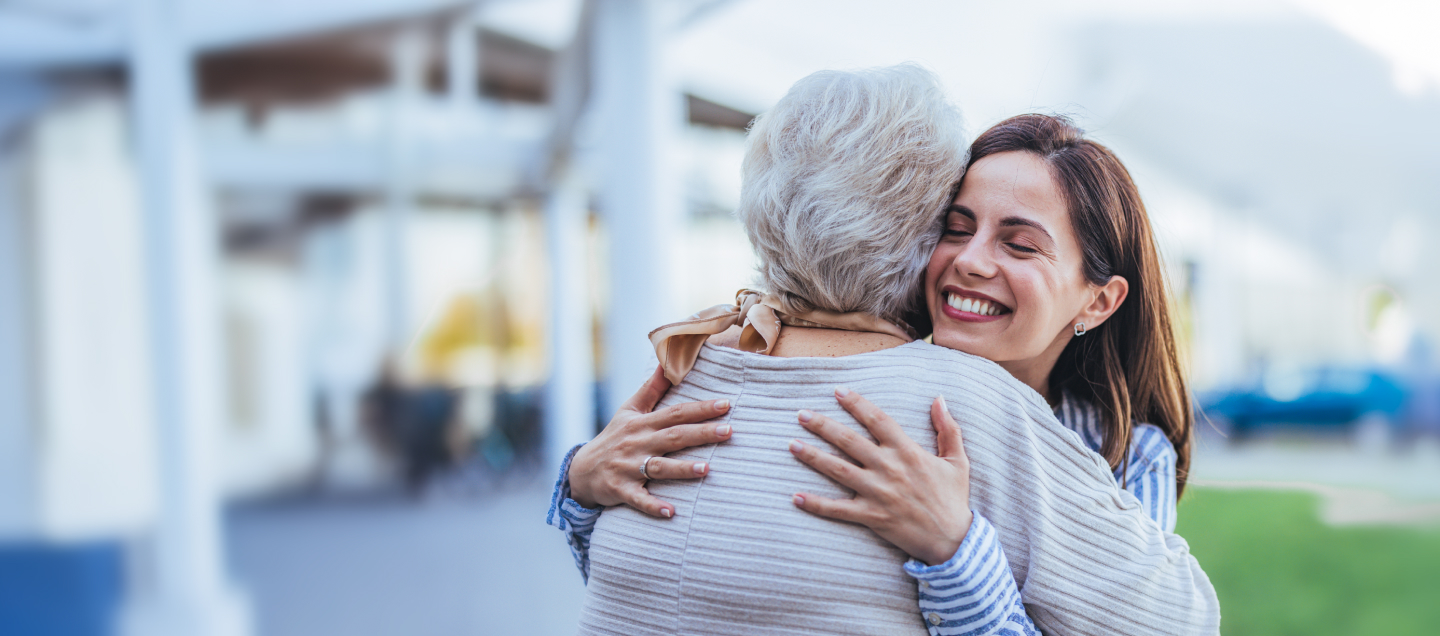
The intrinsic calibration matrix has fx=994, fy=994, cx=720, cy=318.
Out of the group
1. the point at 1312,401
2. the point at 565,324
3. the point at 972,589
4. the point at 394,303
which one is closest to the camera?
the point at 972,589

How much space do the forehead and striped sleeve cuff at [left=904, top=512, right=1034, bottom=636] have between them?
379 mm

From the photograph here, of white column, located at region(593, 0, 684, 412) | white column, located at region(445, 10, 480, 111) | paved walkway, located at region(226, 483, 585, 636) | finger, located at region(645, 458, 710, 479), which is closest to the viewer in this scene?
finger, located at region(645, 458, 710, 479)

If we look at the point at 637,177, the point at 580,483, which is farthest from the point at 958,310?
the point at 637,177

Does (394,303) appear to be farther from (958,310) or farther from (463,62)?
(958,310)

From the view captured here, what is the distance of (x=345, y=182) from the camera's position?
26.0 ft

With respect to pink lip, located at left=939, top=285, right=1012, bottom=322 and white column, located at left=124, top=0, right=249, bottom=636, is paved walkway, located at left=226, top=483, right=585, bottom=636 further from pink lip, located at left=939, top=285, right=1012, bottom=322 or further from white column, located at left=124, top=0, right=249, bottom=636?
pink lip, located at left=939, top=285, right=1012, bottom=322

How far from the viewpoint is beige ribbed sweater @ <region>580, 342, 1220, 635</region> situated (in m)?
1.00

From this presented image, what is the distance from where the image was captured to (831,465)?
1013 millimetres

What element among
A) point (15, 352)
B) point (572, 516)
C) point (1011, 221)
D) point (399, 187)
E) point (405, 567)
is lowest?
point (405, 567)

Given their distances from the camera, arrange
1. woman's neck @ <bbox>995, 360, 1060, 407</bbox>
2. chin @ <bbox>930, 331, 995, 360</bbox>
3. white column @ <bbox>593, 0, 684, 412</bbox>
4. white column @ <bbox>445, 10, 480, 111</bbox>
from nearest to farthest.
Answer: chin @ <bbox>930, 331, 995, 360</bbox>, woman's neck @ <bbox>995, 360, 1060, 407</bbox>, white column @ <bbox>593, 0, 684, 412</bbox>, white column @ <bbox>445, 10, 480, 111</bbox>

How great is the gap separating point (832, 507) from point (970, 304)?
0.33 meters

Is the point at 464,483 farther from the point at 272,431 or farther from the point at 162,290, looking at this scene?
the point at 162,290

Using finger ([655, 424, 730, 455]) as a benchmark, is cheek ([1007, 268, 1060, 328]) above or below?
above

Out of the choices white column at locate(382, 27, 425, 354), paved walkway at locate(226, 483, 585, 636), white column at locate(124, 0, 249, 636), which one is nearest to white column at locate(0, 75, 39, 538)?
paved walkway at locate(226, 483, 585, 636)
